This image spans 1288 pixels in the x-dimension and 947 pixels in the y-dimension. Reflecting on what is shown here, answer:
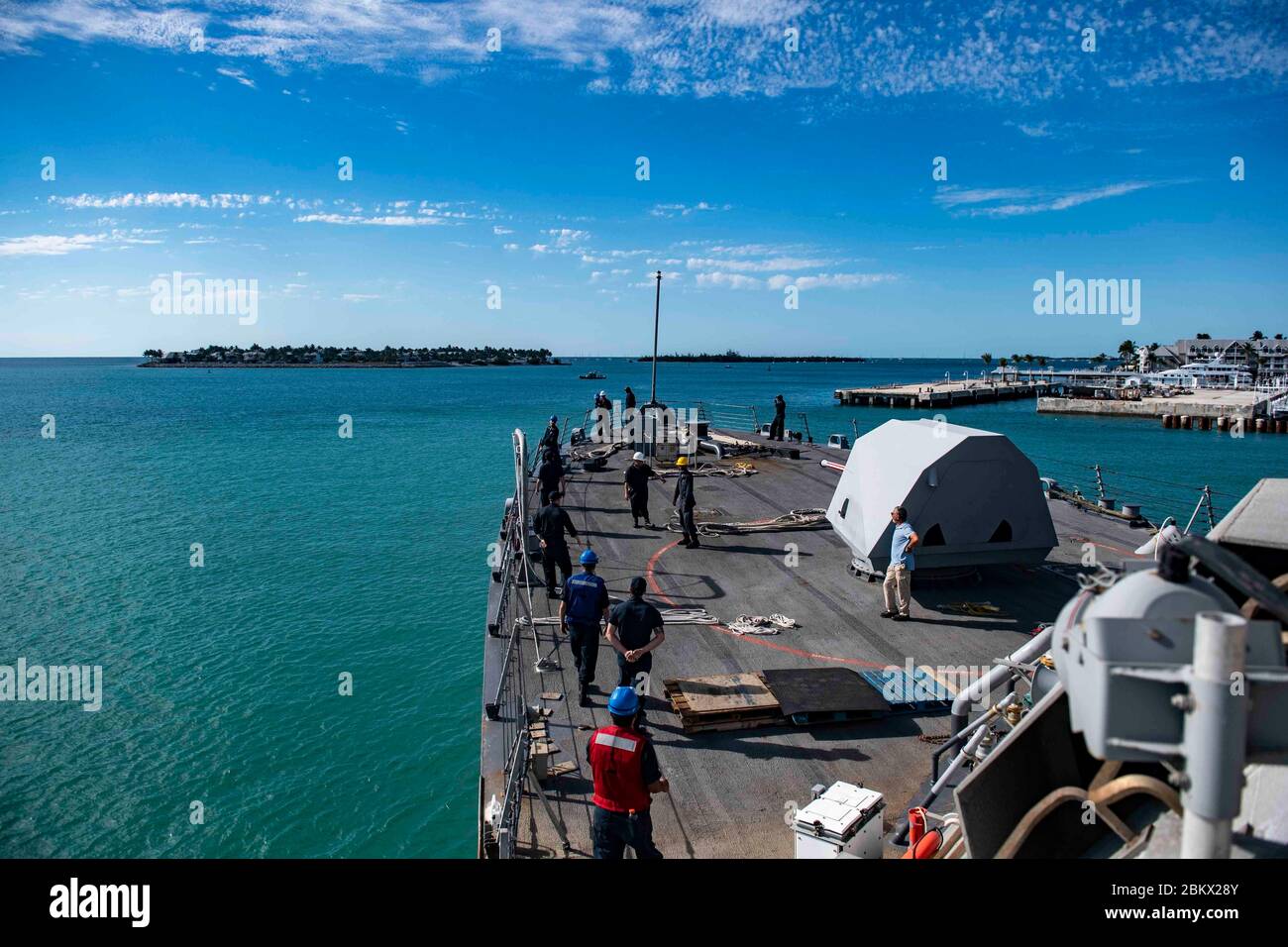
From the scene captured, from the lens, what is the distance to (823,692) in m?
9.86

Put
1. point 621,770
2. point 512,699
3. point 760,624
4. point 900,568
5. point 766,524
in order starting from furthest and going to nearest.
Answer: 1. point 766,524
2. point 900,568
3. point 760,624
4. point 512,699
5. point 621,770

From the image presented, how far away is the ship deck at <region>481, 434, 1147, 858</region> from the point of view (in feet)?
Result: 25.4

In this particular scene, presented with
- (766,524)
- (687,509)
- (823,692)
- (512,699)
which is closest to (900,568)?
(823,692)

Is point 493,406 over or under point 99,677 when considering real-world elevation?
over

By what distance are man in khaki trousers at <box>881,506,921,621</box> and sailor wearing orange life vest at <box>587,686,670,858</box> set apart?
7.75m

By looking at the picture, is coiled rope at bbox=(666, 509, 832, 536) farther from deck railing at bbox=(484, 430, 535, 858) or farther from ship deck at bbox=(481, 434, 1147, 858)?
deck railing at bbox=(484, 430, 535, 858)

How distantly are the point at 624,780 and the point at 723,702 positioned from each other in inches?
148

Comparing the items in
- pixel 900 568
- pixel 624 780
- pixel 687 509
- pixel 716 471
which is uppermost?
pixel 716 471

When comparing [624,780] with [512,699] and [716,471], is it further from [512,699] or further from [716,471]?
[716,471]

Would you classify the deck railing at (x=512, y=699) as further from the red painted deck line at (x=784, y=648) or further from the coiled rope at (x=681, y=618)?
the red painted deck line at (x=784, y=648)

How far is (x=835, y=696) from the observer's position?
9742mm

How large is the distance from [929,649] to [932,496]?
2733mm
